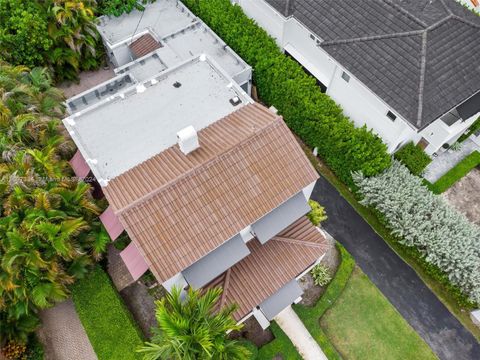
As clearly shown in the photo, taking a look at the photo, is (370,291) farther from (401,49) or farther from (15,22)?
(15,22)

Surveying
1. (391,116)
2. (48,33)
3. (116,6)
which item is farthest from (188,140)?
(116,6)

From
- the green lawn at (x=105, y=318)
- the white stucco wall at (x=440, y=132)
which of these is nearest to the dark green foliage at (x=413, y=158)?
the white stucco wall at (x=440, y=132)

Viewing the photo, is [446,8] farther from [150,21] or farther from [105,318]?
[105,318]

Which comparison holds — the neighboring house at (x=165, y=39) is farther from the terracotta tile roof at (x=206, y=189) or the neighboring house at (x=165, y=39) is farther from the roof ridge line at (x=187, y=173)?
the terracotta tile roof at (x=206, y=189)

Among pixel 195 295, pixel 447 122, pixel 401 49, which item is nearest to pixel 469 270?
pixel 447 122

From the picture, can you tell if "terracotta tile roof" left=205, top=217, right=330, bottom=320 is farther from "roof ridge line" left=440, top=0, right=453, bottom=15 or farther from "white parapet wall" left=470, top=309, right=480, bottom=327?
"roof ridge line" left=440, top=0, right=453, bottom=15
